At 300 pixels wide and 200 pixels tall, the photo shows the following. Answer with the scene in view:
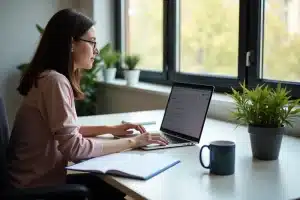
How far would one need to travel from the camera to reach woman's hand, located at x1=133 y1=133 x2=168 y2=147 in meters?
1.52

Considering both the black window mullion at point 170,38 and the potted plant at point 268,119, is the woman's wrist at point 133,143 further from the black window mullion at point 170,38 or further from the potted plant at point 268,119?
the black window mullion at point 170,38

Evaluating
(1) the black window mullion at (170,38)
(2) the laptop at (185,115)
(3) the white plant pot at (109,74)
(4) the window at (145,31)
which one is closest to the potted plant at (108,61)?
(3) the white plant pot at (109,74)

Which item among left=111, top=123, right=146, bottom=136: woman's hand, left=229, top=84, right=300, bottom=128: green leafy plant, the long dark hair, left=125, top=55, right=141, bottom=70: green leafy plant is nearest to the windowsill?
left=125, top=55, right=141, bottom=70: green leafy plant

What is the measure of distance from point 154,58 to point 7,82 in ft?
4.23

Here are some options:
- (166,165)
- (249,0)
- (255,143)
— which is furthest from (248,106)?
(249,0)

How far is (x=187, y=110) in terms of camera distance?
167cm

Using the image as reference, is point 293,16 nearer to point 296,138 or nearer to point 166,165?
point 296,138

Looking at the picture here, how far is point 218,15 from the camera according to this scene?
2.54 m

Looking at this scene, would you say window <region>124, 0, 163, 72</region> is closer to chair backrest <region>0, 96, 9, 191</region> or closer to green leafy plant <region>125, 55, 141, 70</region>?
green leafy plant <region>125, 55, 141, 70</region>

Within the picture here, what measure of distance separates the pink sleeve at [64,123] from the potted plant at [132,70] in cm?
172

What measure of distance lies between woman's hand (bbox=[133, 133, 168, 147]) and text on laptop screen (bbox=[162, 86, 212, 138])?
13cm

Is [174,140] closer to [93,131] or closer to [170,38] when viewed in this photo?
[93,131]

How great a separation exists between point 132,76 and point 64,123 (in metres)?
1.81

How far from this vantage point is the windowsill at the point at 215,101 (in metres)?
2.06
